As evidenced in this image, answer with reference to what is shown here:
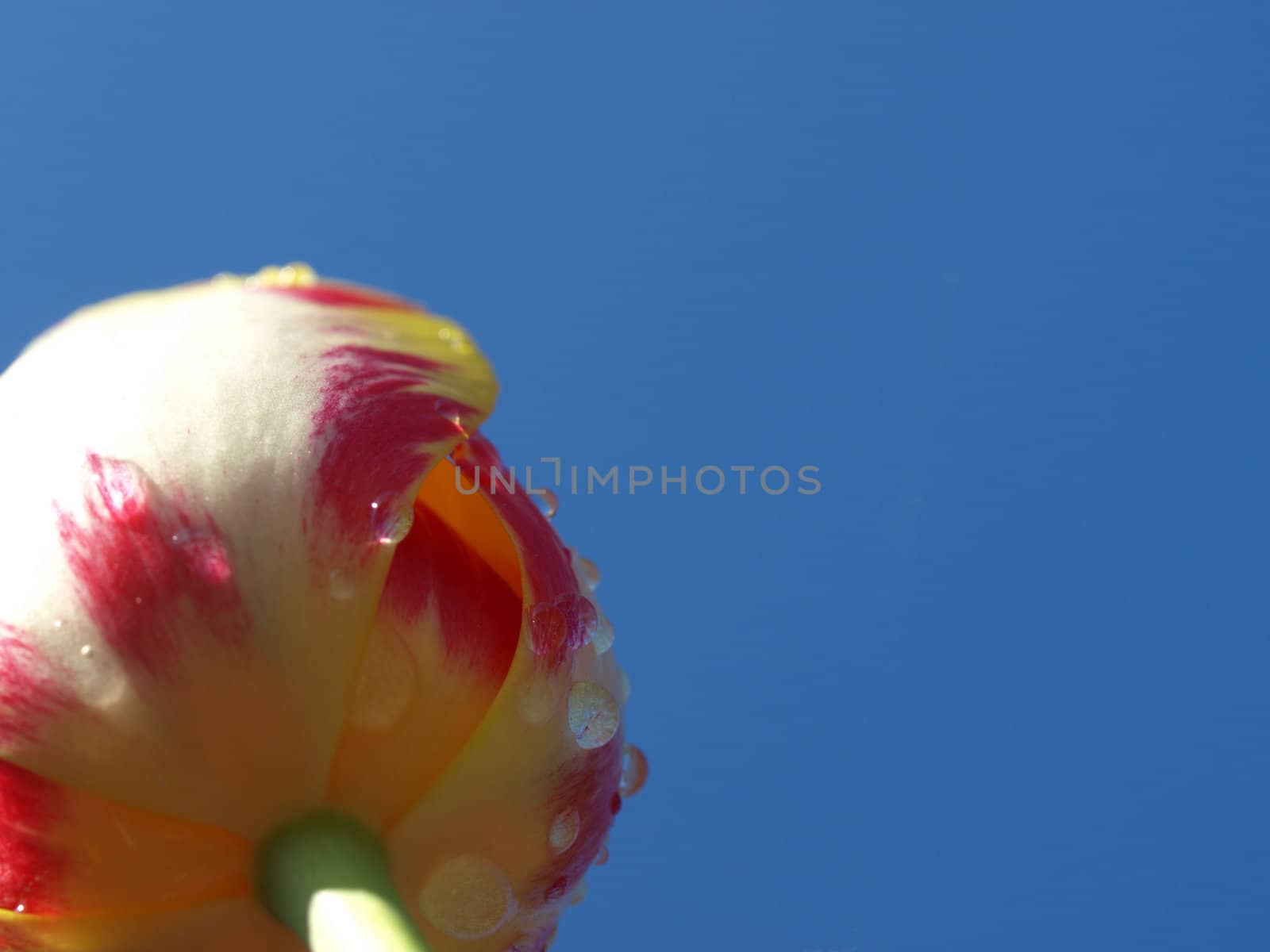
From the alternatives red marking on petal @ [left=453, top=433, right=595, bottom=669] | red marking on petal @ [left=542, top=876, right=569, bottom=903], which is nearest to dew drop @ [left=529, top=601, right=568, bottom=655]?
red marking on petal @ [left=453, top=433, right=595, bottom=669]

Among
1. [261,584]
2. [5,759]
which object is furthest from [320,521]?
[5,759]

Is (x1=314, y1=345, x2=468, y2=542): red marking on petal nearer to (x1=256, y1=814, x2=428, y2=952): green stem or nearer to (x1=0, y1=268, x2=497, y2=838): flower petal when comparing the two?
(x1=0, y1=268, x2=497, y2=838): flower petal

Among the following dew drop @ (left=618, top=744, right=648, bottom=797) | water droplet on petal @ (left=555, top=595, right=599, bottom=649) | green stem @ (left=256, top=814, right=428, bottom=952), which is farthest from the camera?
dew drop @ (left=618, top=744, right=648, bottom=797)

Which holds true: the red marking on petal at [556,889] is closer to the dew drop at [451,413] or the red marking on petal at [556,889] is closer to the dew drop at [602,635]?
the dew drop at [602,635]

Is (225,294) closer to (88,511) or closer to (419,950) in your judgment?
(88,511)

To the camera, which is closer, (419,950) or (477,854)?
(419,950)

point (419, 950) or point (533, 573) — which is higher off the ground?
point (533, 573)

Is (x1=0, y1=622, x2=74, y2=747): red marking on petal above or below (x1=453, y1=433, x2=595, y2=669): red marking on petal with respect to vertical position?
below
